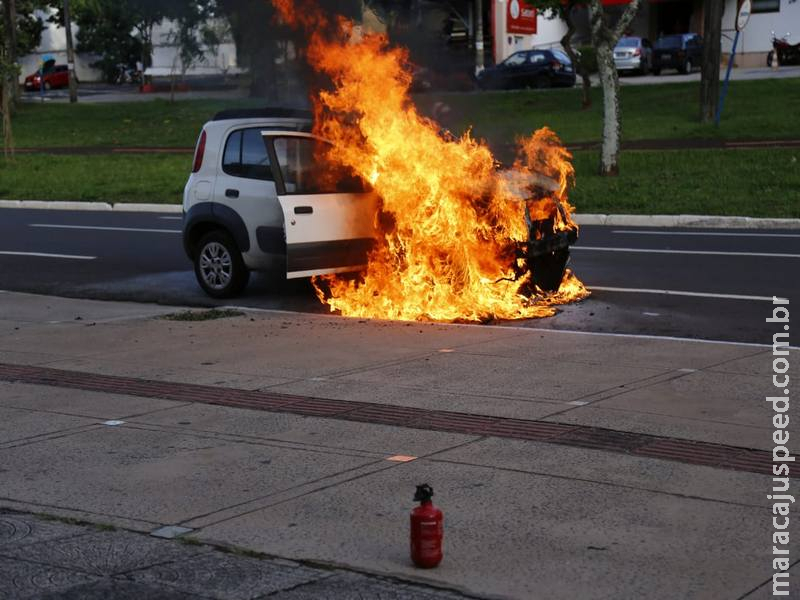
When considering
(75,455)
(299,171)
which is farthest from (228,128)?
(75,455)

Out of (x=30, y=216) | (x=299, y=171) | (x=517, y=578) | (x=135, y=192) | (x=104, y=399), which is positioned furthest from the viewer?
(x=135, y=192)

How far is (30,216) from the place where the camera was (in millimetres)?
23156

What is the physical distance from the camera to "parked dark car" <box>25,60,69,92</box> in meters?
67.6

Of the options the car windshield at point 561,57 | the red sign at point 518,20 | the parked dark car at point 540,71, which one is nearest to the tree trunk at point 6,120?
the parked dark car at point 540,71

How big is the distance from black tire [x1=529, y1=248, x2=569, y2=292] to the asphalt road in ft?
1.21

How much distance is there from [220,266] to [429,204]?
8.92 feet

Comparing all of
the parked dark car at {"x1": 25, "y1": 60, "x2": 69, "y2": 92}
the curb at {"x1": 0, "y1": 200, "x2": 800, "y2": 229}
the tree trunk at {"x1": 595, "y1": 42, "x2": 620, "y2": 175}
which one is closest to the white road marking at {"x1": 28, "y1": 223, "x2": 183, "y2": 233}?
the curb at {"x1": 0, "y1": 200, "x2": 800, "y2": 229}

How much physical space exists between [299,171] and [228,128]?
1.17m

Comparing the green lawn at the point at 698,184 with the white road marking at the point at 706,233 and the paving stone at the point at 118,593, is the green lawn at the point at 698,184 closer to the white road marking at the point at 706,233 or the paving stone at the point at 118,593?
the white road marking at the point at 706,233

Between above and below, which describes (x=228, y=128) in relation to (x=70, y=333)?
above

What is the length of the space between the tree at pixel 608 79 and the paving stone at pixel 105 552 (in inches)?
724

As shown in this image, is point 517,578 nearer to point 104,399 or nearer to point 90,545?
point 90,545

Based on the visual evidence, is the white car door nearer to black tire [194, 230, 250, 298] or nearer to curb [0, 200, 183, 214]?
black tire [194, 230, 250, 298]

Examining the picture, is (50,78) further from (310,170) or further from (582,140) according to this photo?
(310,170)
